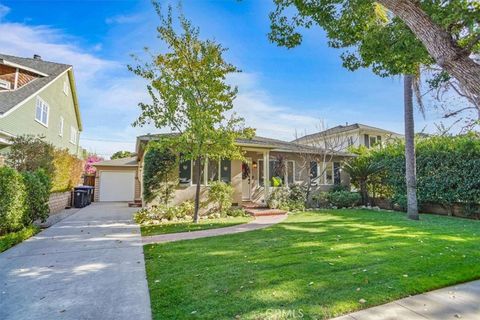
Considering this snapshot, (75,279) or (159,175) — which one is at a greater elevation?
(159,175)

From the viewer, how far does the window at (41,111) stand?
15.4m

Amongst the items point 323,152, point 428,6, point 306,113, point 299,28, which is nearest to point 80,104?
point 306,113

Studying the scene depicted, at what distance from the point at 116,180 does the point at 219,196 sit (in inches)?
503

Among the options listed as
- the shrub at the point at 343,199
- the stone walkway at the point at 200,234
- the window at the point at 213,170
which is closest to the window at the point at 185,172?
the window at the point at 213,170

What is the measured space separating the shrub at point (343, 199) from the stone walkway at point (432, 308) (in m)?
11.9

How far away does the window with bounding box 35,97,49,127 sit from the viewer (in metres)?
15.4

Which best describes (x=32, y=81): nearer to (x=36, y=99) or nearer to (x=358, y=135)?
(x=36, y=99)

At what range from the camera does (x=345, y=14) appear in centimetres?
686

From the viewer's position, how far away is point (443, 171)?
12500 millimetres

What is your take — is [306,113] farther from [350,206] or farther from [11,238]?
[11,238]

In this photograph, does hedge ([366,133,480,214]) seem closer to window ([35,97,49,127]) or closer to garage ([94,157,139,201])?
garage ([94,157,139,201])

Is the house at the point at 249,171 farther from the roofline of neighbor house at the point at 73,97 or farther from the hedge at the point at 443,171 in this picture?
the roofline of neighbor house at the point at 73,97

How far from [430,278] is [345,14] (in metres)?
6.17

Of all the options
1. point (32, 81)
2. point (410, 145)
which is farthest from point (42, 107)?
point (410, 145)
